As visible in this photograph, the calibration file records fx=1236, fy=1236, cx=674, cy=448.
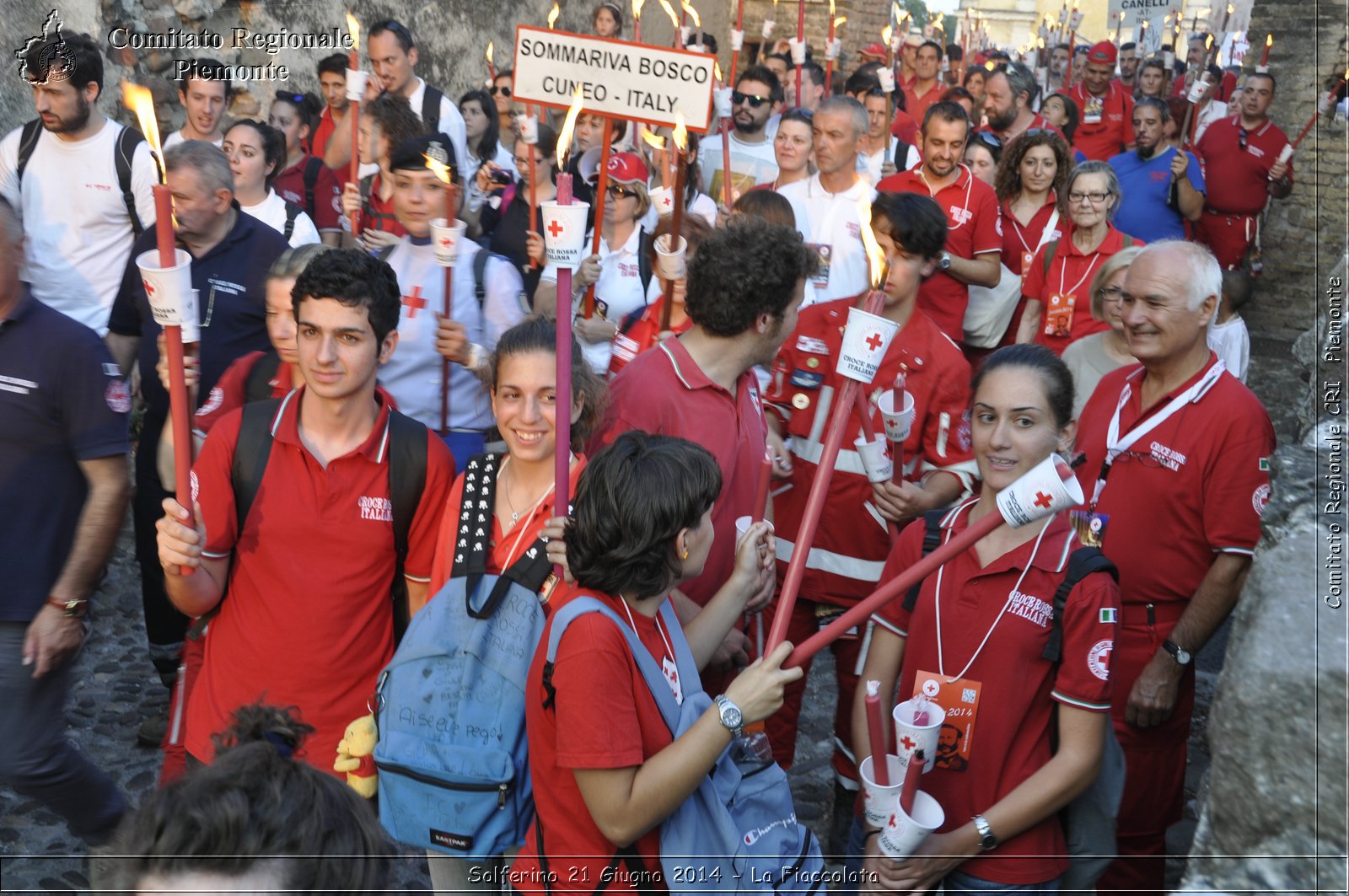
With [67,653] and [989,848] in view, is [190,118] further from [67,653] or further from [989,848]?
[989,848]

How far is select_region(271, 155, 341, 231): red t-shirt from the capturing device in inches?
298

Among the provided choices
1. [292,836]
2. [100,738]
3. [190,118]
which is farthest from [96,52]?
[292,836]

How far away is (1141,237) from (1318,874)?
7818mm

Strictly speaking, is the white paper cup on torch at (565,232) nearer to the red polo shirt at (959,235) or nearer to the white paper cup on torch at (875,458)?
the white paper cup on torch at (875,458)

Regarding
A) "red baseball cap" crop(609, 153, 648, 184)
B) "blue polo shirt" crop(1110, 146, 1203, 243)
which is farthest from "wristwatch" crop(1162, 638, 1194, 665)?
"blue polo shirt" crop(1110, 146, 1203, 243)

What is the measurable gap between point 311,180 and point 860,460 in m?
4.88

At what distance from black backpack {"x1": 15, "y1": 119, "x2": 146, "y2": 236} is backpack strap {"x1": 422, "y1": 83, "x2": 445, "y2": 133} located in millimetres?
2067

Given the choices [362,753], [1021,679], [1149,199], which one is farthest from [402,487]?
[1149,199]

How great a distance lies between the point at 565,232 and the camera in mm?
2734

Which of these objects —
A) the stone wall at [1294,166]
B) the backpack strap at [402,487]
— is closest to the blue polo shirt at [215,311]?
the backpack strap at [402,487]

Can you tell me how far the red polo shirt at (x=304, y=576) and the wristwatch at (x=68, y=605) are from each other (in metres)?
0.61

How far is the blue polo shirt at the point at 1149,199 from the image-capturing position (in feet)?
29.1

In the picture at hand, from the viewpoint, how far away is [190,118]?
23.9 ft

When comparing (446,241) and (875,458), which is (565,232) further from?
(446,241)
